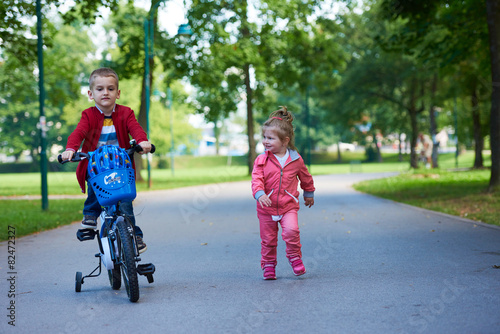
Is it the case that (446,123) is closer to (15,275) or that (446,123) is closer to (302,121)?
(302,121)

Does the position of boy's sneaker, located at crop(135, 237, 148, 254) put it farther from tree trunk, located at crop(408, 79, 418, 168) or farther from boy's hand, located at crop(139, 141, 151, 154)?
tree trunk, located at crop(408, 79, 418, 168)

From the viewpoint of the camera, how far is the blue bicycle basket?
479 cm

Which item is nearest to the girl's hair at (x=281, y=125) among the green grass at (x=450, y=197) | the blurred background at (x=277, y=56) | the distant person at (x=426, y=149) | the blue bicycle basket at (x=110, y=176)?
the blue bicycle basket at (x=110, y=176)

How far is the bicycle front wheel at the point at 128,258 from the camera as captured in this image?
15.8 feet

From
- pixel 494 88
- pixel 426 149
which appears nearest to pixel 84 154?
pixel 494 88

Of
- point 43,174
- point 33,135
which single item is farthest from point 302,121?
point 43,174

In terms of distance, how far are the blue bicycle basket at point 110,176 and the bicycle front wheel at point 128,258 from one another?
22 cm

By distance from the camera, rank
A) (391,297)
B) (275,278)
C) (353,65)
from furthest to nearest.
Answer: (353,65) < (275,278) < (391,297)

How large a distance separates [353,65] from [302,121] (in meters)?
32.0

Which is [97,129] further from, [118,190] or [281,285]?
[281,285]

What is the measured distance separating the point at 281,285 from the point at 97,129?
6.88 ft

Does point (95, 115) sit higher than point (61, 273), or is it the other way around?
point (95, 115)

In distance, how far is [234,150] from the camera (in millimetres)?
113750

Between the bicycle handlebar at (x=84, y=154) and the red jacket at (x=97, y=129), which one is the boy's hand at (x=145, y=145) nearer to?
the bicycle handlebar at (x=84, y=154)
